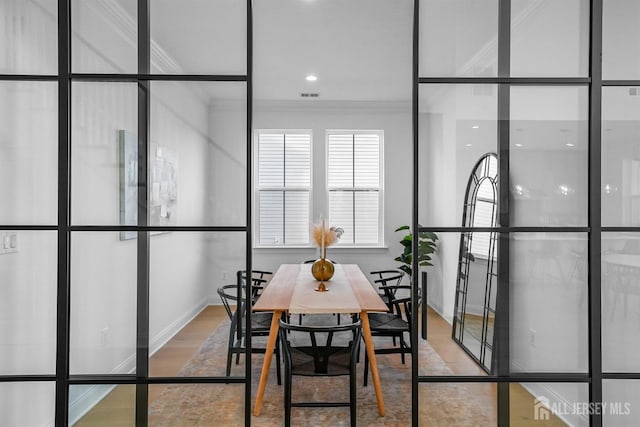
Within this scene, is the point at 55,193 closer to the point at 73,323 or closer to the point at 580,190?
the point at 73,323

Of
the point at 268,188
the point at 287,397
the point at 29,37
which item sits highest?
the point at 29,37

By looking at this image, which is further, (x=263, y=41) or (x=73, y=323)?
(x=263, y=41)

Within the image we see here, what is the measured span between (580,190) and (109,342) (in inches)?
76.2

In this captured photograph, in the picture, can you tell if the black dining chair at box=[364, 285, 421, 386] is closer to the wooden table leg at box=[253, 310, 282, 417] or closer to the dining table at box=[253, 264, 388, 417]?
the dining table at box=[253, 264, 388, 417]

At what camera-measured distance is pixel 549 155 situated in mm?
1737

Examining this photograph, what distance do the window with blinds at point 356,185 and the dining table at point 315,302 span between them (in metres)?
2.35

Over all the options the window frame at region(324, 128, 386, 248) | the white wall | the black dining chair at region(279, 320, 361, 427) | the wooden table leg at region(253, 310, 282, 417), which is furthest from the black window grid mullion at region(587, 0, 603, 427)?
the window frame at region(324, 128, 386, 248)

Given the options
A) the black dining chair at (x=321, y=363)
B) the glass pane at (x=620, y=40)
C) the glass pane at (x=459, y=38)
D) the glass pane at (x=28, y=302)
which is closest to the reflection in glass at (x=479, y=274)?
the glass pane at (x=459, y=38)

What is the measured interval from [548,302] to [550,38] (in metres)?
1.04

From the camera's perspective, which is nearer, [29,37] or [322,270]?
[29,37]

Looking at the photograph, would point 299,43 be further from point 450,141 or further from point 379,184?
point 379,184

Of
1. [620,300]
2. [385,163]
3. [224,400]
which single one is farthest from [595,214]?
[385,163]

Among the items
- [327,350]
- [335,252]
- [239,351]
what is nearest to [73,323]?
[239,351]

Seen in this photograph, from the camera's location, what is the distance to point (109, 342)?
67.5 inches
